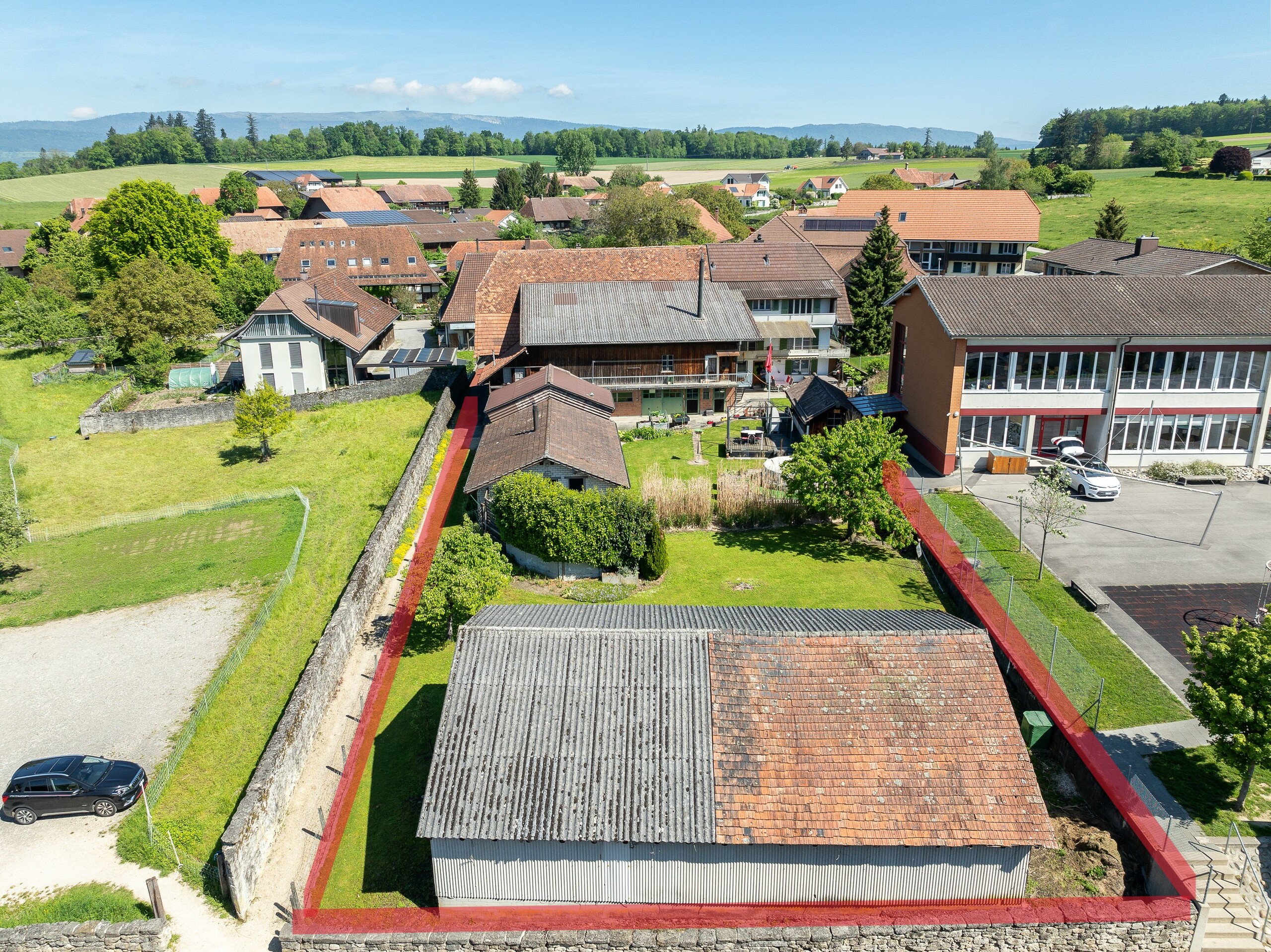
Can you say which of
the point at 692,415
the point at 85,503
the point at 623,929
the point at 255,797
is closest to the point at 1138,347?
the point at 692,415

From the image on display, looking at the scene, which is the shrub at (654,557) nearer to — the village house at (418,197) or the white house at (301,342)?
the white house at (301,342)

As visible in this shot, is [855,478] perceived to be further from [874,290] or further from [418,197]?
[418,197]

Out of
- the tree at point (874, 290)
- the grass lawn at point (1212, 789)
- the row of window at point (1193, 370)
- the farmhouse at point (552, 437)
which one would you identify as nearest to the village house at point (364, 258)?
the tree at point (874, 290)

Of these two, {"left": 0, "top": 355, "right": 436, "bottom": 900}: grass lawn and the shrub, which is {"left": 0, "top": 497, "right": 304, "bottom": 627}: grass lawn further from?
the shrub

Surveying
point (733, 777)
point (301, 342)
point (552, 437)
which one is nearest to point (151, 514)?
point (301, 342)

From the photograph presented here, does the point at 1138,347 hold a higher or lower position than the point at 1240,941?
higher

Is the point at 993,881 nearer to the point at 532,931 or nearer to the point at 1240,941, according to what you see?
the point at 1240,941
